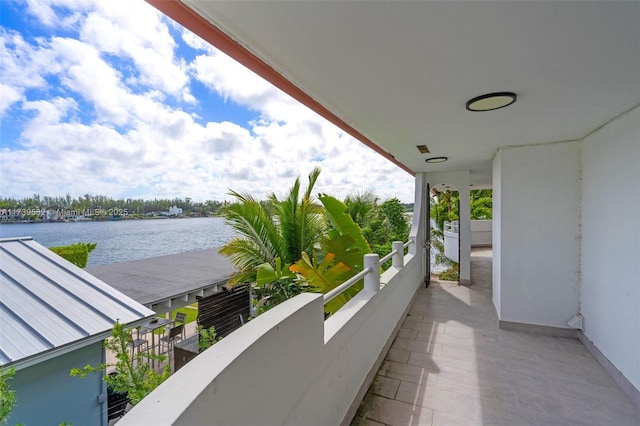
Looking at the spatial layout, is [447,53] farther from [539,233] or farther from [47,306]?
[47,306]

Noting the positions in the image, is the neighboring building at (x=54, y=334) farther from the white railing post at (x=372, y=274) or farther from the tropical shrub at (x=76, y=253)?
the tropical shrub at (x=76, y=253)

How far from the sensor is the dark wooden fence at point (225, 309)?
4.61 metres

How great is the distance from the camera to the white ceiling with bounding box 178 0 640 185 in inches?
56.5

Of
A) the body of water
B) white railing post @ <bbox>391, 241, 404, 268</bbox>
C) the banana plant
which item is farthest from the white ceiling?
the body of water

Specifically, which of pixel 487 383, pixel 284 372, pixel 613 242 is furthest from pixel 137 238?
pixel 613 242

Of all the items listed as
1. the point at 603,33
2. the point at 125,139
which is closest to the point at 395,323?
the point at 603,33

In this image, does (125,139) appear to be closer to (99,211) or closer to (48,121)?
(48,121)

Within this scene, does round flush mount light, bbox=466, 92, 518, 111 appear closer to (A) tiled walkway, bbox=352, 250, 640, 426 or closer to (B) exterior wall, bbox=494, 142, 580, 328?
(B) exterior wall, bbox=494, 142, 580, 328

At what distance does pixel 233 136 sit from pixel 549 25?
14.4 meters

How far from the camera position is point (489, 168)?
6.90 metres

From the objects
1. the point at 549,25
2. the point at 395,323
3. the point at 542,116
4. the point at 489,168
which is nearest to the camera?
the point at 549,25

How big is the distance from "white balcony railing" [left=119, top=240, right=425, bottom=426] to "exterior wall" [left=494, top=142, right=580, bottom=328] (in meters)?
2.66

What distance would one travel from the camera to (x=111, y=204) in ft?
24.9

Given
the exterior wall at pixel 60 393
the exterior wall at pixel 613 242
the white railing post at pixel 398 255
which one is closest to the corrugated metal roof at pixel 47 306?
the exterior wall at pixel 60 393
